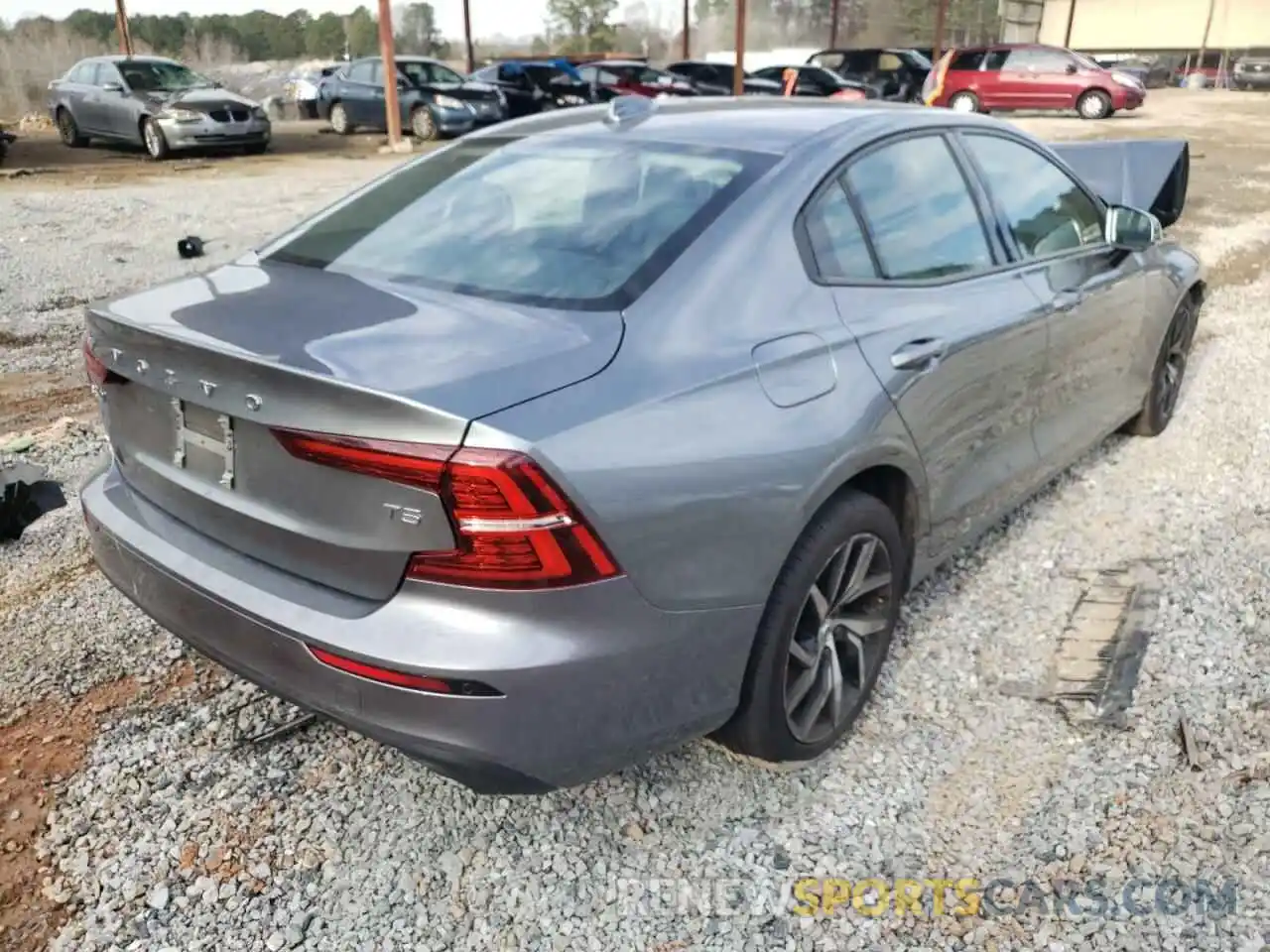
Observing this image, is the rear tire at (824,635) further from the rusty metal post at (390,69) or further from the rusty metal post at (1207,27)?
the rusty metal post at (1207,27)

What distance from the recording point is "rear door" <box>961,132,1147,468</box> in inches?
141

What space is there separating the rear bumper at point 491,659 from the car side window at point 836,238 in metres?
0.95

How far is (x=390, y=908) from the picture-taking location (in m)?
2.32

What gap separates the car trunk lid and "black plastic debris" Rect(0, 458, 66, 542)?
5.46ft

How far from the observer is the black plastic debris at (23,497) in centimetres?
393

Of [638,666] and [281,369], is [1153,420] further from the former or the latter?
[281,369]

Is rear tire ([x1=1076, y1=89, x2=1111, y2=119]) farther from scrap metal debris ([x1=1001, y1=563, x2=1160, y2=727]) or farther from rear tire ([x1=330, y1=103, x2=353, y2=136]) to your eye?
scrap metal debris ([x1=1001, y1=563, x2=1160, y2=727])

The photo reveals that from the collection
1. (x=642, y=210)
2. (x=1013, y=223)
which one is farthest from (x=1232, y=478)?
(x=642, y=210)

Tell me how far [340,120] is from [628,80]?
5.78 metres

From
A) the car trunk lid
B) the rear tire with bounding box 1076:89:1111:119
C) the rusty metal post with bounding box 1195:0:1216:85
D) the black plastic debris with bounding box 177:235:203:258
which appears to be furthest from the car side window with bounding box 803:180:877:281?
the rusty metal post with bounding box 1195:0:1216:85

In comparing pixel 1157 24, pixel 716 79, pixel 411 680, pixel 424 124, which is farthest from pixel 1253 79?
pixel 411 680

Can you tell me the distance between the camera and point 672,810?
264 centimetres

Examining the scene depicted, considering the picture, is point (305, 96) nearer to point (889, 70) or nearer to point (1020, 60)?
point (889, 70)

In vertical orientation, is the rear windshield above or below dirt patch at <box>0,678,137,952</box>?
above
